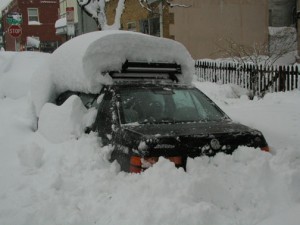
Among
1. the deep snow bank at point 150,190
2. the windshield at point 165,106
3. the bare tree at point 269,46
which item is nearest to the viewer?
the deep snow bank at point 150,190

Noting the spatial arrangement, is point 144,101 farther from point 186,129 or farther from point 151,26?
point 151,26

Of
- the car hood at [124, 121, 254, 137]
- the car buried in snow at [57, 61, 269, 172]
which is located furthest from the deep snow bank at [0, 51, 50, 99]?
the car hood at [124, 121, 254, 137]

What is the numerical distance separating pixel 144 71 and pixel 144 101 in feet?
2.61

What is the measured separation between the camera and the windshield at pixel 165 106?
507 centimetres

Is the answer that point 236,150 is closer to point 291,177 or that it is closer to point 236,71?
point 291,177

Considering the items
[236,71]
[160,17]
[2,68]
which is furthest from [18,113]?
[160,17]

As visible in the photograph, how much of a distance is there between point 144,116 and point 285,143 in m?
2.71

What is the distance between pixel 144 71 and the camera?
592 cm

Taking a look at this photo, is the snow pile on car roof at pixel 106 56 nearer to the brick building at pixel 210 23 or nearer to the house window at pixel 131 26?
the brick building at pixel 210 23

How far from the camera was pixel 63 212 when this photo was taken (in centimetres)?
413

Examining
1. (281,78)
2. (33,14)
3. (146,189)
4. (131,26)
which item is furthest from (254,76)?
(33,14)

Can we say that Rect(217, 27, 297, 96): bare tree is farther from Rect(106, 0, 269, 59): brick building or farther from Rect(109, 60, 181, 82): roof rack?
Rect(109, 60, 181, 82): roof rack

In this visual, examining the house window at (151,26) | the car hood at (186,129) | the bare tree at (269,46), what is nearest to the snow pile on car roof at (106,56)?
the car hood at (186,129)

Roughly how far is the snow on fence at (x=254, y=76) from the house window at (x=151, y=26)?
14.3ft
